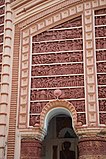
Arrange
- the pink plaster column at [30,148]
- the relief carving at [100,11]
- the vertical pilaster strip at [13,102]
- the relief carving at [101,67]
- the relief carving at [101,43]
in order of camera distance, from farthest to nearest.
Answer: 1. the relief carving at [100,11]
2. the relief carving at [101,43]
3. the relief carving at [101,67]
4. the vertical pilaster strip at [13,102]
5. the pink plaster column at [30,148]

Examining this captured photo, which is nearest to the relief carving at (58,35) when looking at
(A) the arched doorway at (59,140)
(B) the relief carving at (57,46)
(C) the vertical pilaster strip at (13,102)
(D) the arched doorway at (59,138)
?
(B) the relief carving at (57,46)

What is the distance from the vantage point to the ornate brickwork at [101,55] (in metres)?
8.84

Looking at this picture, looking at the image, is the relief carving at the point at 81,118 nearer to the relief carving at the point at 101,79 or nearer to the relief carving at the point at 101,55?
the relief carving at the point at 101,79

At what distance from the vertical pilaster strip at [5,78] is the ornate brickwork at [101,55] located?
2819 millimetres

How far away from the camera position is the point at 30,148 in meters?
8.82

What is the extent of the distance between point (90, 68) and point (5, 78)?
2672mm

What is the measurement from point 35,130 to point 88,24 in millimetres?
A: 3695

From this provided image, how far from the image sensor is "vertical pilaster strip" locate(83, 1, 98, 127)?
8.71 metres

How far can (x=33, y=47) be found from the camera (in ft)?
32.8

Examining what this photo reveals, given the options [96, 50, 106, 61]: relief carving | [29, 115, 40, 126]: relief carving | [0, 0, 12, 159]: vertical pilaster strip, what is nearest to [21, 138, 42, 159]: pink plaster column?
[29, 115, 40, 126]: relief carving

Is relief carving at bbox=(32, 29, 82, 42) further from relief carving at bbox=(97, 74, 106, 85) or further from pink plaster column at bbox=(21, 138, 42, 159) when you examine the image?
pink plaster column at bbox=(21, 138, 42, 159)

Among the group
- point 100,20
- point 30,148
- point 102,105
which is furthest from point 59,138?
point 100,20

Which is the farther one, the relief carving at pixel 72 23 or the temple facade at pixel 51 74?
the relief carving at pixel 72 23

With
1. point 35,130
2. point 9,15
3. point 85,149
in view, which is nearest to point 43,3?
point 9,15
